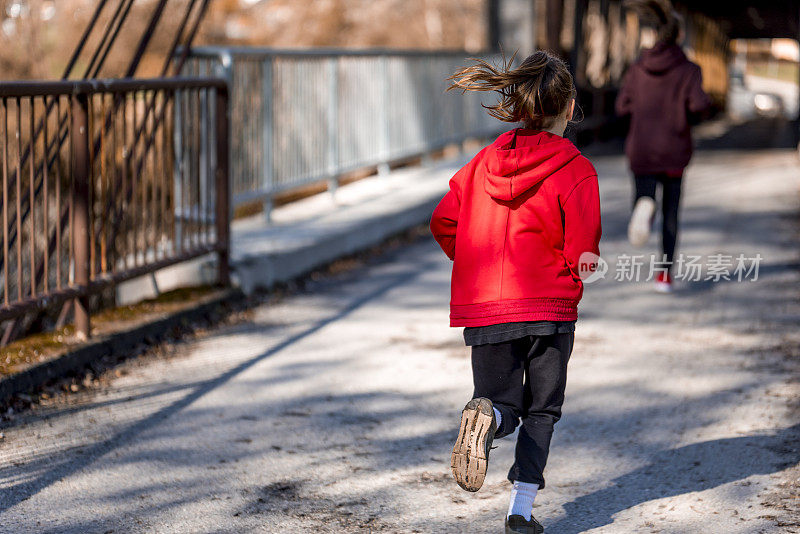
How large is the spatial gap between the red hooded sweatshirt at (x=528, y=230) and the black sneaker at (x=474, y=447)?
304 millimetres

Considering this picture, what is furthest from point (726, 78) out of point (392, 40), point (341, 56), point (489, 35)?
point (341, 56)

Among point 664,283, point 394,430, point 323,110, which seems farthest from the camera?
Result: point 323,110

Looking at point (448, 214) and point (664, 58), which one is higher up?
point (664, 58)

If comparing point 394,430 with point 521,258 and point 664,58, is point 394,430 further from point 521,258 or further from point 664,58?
point 664,58

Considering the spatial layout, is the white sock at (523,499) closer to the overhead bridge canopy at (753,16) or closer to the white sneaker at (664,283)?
the white sneaker at (664,283)

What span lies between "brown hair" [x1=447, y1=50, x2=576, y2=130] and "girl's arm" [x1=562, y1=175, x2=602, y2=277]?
257mm

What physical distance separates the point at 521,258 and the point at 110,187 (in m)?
3.44

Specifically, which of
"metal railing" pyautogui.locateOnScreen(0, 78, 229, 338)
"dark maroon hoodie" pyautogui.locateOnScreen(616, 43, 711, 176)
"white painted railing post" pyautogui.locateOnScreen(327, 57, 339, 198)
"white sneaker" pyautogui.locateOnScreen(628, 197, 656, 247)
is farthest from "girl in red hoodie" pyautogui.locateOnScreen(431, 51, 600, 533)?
"white painted railing post" pyautogui.locateOnScreen(327, 57, 339, 198)

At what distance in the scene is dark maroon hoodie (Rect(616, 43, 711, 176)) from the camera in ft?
23.8

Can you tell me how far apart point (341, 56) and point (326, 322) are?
168 inches

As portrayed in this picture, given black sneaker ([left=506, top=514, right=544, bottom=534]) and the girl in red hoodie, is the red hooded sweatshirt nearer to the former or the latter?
the girl in red hoodie

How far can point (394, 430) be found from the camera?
188 inches

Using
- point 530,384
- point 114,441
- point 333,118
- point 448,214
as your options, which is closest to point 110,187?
point 114,441

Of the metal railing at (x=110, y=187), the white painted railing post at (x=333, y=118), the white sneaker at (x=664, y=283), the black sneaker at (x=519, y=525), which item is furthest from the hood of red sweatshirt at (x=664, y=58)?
the black sneaker at (x=519, y=525)
